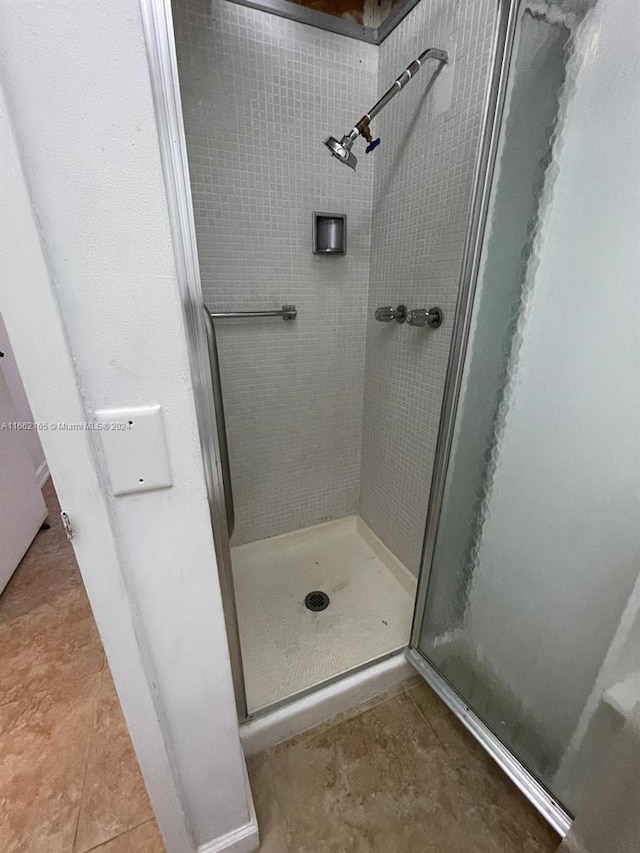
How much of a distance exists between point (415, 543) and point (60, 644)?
4.81 ft

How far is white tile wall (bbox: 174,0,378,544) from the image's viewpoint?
3.95 ft

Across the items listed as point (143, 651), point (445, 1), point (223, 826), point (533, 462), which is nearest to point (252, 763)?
point (223, 826)

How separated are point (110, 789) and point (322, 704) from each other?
24.8 inches

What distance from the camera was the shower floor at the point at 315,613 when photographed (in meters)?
1.27

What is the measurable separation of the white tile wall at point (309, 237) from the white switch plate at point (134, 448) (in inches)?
40.6

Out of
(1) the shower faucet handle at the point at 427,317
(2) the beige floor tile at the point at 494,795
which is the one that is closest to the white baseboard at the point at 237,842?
(2) the beige floor tile at the point at 494,795

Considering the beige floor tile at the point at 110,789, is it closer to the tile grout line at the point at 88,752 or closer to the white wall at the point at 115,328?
the tile grout line at the point at 88,752

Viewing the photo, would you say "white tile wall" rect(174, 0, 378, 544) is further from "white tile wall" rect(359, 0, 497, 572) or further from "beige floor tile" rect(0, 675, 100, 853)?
"beige floor tile" rect(0, 675, 100, 853)

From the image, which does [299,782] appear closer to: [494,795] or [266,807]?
[266,807]

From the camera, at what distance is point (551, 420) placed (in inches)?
32.9

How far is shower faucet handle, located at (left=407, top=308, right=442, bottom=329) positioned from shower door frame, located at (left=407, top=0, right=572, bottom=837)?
1.02 feet

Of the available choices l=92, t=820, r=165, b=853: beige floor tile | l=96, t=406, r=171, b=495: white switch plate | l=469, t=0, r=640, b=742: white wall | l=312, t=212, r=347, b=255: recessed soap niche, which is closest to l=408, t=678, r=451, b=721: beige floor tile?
l=469, t=0, r=640, b=742: white wall

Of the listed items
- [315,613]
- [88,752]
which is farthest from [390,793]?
[88,752]

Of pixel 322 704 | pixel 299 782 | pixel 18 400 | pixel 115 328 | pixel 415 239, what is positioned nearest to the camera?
pixel 115 328
